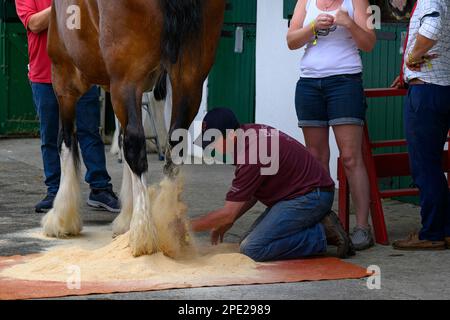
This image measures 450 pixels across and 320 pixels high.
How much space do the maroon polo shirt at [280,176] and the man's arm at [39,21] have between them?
2.39 meters

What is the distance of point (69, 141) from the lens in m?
6.76

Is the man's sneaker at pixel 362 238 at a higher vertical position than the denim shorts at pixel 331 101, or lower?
lower

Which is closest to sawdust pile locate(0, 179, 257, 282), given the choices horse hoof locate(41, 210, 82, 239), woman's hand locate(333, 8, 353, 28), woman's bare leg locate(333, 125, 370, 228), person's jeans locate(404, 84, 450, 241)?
horse hoof locate(41, 210, 82, 239)

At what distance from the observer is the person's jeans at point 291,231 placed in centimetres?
550

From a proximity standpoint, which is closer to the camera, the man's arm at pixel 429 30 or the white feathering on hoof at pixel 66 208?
the man's arm at pixel 429 30

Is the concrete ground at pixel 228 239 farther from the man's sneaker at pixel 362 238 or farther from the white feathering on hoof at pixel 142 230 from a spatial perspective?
the white feathering on hoof at pixel 142 230

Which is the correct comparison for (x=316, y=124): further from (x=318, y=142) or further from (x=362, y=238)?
(x=362, y=238)

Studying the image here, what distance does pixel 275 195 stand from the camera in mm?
5582

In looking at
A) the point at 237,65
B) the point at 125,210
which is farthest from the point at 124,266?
the point at 237,65

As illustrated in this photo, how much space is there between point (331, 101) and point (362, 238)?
34.9 inches

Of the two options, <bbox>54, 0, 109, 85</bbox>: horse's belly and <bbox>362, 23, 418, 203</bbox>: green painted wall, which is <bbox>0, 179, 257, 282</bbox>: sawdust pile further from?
<bbox>362, 23, 418, 203</bbox>: green painted wall

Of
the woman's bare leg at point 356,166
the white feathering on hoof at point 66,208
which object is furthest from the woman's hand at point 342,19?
the white feathering on hoof at point 66,208

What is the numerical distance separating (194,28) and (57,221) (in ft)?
5.83
